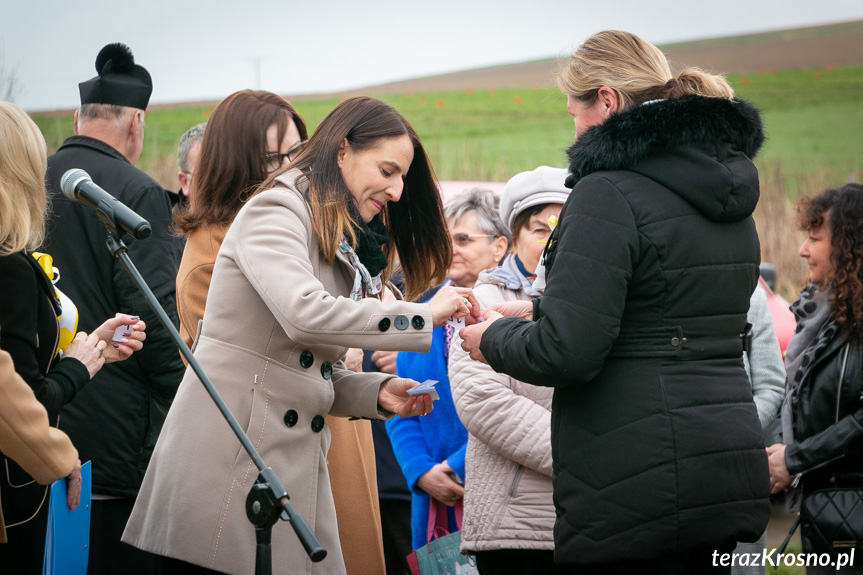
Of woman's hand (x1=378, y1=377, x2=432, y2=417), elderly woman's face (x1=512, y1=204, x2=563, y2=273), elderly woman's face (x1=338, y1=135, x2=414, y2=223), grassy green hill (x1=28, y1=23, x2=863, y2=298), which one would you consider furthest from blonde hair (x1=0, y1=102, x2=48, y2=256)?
grassy green hill (x1=28, y1=23, x2=863, y2=298)

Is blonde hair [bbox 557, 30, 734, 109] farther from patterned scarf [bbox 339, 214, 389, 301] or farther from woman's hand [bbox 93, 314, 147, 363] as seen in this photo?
woman's hand [bbox 93, 314, 147, 363]

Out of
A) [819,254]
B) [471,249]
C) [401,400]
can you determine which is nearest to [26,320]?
[401,400]

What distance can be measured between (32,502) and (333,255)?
4.01 ft

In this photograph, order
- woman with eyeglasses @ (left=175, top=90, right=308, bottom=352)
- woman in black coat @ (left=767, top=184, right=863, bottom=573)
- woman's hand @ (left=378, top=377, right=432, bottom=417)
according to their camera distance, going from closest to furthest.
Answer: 1. woman's hand @ (left=378, top=377, right=432, bottom=417)
2. woman with eyeglasses @ (left=175, top=90, right=308, bottom=352)
3. woman in black coat @ (left=767, top=184, right=863, bottom=573)

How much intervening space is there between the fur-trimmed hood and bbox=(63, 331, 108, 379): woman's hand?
1.70 metres

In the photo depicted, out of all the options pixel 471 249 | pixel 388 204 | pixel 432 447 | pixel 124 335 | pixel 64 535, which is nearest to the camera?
pixel 64 535

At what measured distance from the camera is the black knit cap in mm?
4215

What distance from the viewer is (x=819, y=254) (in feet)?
14.3

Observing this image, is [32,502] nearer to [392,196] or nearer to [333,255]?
[333,255]

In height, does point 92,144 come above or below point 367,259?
above

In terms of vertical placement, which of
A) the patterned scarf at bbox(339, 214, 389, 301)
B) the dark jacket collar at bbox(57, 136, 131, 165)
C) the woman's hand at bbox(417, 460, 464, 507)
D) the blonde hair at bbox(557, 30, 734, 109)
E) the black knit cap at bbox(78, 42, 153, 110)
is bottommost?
the woman's hand at bbox(417, 460, 464, 507)

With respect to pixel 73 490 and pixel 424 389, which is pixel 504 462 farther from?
pixel 73 490

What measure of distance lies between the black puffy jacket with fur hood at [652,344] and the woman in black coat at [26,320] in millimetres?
1402

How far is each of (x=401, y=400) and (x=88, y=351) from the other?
1055 mm
